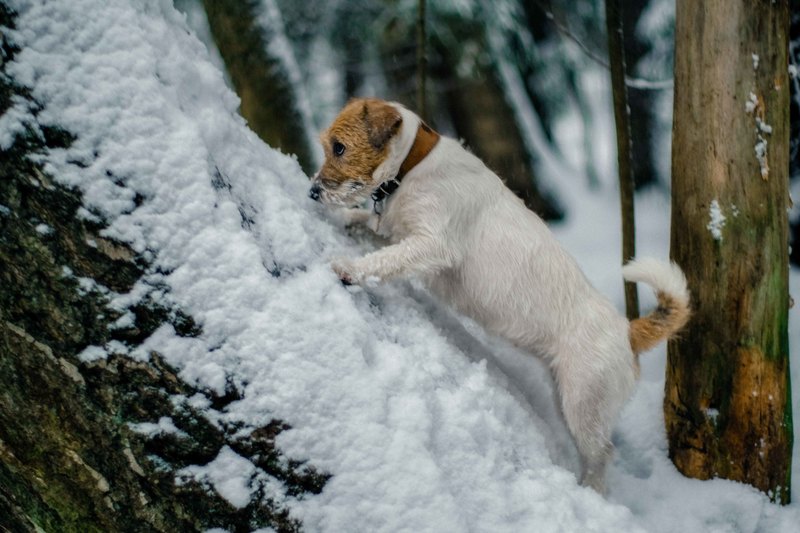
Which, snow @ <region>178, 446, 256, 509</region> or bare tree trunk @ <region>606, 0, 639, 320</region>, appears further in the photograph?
bare tree trunk @ <region>606, 0, 639, 320</region>

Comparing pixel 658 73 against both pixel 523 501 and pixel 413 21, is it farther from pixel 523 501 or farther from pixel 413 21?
pixel 523 501

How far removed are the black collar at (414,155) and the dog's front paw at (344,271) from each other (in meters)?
0.60

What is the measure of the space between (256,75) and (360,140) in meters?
2.08

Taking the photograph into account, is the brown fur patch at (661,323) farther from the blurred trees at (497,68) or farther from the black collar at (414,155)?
the blurred trees at (497,68)

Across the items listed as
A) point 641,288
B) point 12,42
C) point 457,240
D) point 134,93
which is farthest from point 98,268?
point 641,288

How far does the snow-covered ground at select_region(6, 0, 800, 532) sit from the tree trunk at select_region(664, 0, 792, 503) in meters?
0.98

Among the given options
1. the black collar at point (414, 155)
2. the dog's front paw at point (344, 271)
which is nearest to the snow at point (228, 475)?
the dog's front paw at point (344, 271)

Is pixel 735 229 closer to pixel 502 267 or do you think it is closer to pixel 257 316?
A: pixel 502 267

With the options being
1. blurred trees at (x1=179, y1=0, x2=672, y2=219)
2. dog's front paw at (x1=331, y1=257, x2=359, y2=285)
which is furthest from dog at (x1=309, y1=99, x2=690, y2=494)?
blurred trees at (x1=179, y1=0, x2=672, y2=219)

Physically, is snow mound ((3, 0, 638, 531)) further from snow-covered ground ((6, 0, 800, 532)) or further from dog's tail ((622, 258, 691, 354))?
dog's tail ((622, 258, 691, 354))

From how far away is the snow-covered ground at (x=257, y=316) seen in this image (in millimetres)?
1901

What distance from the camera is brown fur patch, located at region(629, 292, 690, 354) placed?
2.77 meters

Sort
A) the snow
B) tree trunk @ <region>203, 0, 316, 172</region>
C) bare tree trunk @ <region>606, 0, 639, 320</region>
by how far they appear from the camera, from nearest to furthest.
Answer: the snow, bare tree trunk @ <region>606, 0, 639, 320</region>, tree trunk @ <region>203, 0, 316, 172</region>

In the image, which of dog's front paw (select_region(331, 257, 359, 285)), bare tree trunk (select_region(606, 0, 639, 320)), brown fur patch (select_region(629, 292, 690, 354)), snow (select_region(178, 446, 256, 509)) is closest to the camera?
snow (select_region(178, 446, 256, 509))
